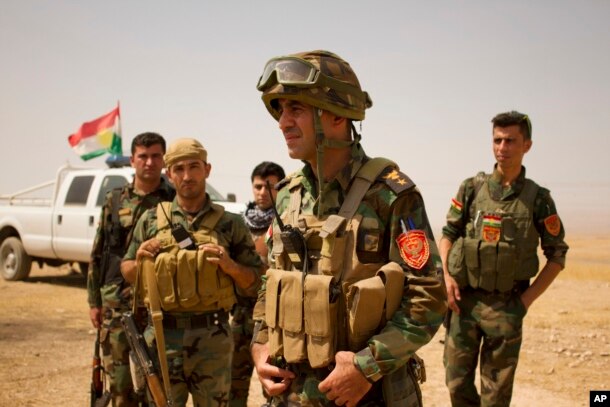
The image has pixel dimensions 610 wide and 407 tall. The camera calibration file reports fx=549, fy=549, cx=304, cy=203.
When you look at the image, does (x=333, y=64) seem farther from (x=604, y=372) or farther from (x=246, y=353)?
(x=604, y=372)

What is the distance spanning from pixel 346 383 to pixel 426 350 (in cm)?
546

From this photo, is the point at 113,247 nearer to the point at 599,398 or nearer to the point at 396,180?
the point at 396,180

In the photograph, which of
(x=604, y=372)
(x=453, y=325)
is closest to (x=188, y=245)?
(x=453, y=325)

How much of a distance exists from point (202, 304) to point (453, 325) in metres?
2.10

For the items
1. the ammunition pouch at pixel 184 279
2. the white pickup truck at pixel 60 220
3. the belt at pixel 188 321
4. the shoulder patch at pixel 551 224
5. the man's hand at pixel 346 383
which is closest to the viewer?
the man's hand at pixel 346 383

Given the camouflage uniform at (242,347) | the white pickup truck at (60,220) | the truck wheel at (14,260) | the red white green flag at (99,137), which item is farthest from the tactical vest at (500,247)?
the red white green flag at (99,137)

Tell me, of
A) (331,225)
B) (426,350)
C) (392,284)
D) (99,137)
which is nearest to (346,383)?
(392,284)

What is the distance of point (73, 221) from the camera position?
1051 centimetres

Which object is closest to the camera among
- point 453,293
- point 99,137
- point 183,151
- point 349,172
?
point 349,172

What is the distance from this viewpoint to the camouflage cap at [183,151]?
3.55m

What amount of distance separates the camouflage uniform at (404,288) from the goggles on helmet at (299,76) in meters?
0.33

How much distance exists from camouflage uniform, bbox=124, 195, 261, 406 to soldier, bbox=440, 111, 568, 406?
5.82 feet

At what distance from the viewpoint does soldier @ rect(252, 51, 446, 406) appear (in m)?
1.98

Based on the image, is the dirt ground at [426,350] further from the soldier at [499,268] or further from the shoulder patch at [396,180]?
the shoulder patch at [396,180]
